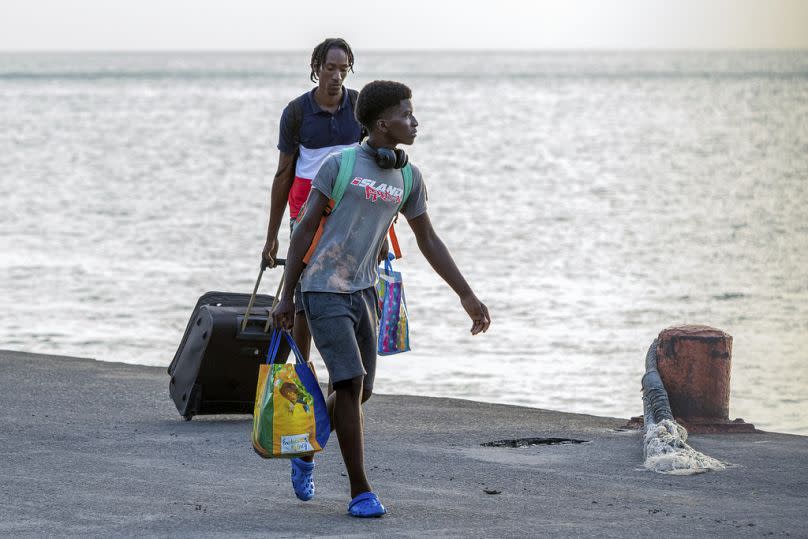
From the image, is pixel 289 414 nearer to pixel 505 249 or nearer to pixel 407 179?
pixel 407 179

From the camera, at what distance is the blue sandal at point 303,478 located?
20.7 ft

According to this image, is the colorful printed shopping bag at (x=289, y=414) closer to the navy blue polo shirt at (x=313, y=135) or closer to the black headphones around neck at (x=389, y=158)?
the black headphones around neck at (x=389, y=158)

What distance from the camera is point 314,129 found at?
294 inches

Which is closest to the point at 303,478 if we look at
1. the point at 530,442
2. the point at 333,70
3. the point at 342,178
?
the point at 342,178

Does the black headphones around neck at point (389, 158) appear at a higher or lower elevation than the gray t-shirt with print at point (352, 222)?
higher

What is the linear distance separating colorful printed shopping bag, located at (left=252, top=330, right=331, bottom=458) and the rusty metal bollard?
117 inches

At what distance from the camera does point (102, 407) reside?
28.6 ft

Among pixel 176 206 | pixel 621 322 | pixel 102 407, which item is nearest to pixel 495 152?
pixel 176 206

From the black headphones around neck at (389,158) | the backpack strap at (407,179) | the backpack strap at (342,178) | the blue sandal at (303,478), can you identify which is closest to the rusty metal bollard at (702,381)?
the blue sandal at (303,478)

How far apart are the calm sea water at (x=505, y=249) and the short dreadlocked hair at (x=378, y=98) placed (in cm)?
497

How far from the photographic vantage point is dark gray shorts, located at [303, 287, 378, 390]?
6.00m

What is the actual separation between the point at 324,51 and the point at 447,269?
1.68 m

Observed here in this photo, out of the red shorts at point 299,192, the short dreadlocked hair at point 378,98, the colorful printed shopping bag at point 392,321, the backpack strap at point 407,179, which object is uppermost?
the short dreadlocked hair at point 378,98

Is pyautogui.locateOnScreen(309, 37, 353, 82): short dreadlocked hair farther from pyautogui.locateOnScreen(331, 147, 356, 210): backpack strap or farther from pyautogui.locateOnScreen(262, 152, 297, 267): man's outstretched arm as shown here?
pyautogui.locateOnScreen(331, 147, 356, 210): backpack strap
